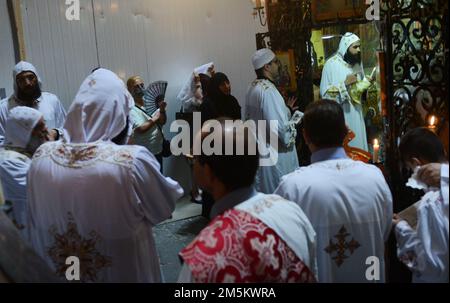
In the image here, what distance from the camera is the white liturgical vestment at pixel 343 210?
2137mm

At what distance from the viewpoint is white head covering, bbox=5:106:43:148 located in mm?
3000

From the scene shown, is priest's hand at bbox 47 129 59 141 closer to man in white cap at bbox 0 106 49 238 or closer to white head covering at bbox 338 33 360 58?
man in white cap at bbox 0 106 49 238

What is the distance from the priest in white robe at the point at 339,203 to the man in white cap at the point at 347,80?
384cm

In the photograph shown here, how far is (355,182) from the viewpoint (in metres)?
2.15

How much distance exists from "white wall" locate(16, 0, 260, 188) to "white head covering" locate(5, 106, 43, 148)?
266 cm

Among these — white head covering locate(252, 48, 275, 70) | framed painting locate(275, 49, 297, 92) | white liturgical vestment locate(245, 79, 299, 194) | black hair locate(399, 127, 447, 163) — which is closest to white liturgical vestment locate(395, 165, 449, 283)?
black hair locate(399, 127, 447, 163)

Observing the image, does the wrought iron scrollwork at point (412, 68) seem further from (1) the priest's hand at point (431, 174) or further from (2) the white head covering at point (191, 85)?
(2) the white head covering at point (191, 85)

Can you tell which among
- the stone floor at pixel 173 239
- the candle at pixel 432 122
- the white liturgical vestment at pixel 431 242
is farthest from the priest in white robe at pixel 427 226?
the stone floor at pixel 173 239

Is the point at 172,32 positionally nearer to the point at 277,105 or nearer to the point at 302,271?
the point at 277,105

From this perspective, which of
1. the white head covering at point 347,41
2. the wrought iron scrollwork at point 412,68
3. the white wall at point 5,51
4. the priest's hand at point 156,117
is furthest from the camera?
the white head covering at point 347,41

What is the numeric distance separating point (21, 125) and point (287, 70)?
342cm

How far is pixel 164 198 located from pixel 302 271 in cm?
94

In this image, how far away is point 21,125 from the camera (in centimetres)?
301

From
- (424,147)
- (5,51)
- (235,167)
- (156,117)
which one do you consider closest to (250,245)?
(235,167)
